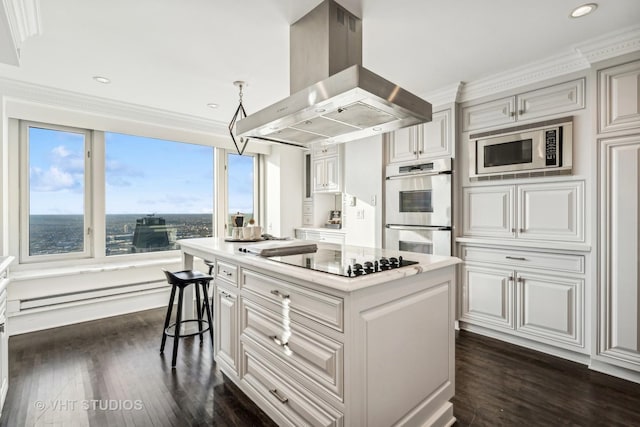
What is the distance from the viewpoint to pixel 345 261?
1800 mm

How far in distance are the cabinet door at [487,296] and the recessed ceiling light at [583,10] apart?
6.57 feet

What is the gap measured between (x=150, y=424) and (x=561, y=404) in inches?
99.3

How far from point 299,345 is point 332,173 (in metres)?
3.45

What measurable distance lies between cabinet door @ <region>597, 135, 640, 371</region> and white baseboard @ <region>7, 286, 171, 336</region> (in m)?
4.51

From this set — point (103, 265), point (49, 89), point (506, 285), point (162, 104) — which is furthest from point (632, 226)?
point (49, 89)

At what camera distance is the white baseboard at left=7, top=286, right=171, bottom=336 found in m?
3.21

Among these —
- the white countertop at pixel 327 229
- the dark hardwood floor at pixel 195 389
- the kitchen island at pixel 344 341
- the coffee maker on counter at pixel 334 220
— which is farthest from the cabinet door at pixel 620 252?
the coffee maker on counter at pixel 334 220

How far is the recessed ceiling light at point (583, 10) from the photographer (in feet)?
6.40

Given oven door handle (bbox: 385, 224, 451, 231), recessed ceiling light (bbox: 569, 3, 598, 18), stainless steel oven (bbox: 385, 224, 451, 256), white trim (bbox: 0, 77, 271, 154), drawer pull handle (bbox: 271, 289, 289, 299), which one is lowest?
drawer pull handle (bbox: 271, 289, 289, 299)

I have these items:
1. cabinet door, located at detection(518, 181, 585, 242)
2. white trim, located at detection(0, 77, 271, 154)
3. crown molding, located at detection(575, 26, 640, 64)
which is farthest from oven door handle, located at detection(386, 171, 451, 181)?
white trim, located at detection(0, 77, 271, 154)

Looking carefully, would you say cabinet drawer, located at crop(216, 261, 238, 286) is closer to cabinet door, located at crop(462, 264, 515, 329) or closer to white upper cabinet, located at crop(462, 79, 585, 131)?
cabinet door, located at crop(462, 264, 515, 329)

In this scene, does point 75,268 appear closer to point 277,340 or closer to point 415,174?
point 277,340

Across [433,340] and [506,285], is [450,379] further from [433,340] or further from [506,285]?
[506,285]

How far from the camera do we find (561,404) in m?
2.01
